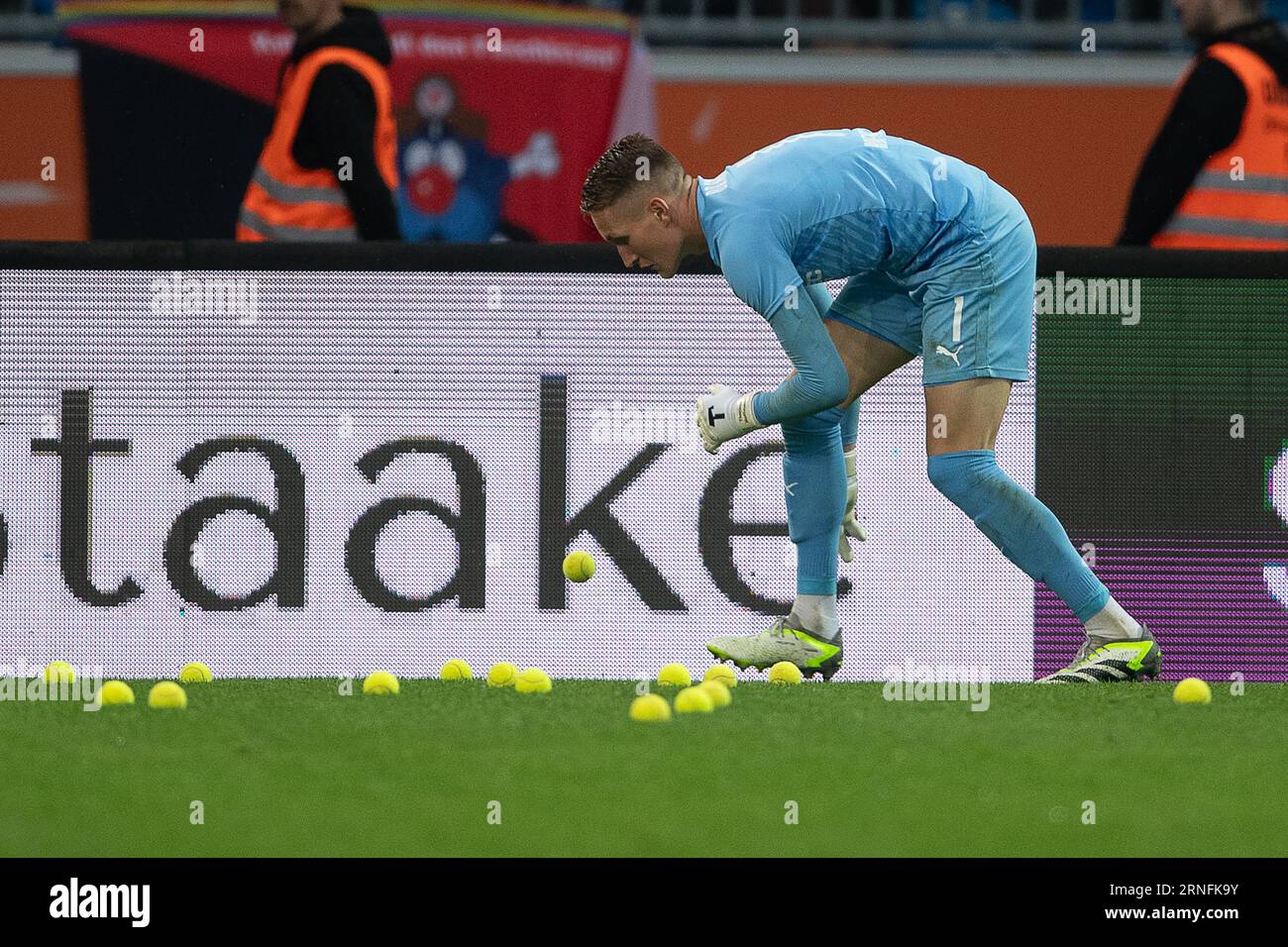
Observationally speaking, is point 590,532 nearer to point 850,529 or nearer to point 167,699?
point 850,529

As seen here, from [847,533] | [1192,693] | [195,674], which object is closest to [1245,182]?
[847,533]

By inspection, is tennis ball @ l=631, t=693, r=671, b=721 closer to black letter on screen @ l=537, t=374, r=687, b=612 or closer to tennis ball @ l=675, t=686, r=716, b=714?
tennis ball @ l=675, t=686, r=716, b=714

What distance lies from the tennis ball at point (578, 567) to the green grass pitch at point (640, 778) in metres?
0.74

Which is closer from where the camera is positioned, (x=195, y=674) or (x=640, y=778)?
(x=640, y=778)

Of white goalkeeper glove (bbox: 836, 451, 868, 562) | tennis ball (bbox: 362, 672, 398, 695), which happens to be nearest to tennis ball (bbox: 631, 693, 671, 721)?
tennis ball (bbox: 362, 672, 398, 695)

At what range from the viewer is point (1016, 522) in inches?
187

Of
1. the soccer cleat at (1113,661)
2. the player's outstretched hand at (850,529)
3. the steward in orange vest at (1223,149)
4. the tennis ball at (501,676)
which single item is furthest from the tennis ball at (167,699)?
the steward in orange vest at (1223,149)

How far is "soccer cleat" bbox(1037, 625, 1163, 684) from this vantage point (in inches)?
189

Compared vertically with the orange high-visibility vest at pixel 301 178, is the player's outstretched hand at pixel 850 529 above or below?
below

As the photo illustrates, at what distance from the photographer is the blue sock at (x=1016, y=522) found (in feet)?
15.5

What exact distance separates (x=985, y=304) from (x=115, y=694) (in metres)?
2.23

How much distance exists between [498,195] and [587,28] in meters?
0.88

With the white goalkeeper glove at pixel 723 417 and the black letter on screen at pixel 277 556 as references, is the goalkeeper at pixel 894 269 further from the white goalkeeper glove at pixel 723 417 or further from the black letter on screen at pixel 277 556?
the black letter on screen at pixel 277 556

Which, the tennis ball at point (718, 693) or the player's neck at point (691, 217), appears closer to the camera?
the tennis ball at point (718, 693)
